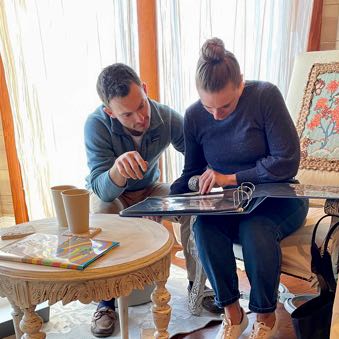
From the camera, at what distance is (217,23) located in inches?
74.9

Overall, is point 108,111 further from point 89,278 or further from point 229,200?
point 89,278

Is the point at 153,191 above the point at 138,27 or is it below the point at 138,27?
below

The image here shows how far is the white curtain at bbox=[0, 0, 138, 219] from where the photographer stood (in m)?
1.83

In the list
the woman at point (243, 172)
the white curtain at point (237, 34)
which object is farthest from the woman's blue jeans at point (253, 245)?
the white curtain at point (237, 34)

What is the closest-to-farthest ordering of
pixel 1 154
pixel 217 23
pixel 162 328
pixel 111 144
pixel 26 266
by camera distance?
pixel 26 266, pixel 162 328, pixel 111 144, pixel 217 23, pixel 1 154

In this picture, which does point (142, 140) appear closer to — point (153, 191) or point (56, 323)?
point (153, 191)

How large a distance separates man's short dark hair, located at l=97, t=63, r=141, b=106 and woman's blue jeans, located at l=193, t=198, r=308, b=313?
513 millimetres

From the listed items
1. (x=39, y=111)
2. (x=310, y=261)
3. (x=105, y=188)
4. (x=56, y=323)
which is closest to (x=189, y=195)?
→ (x=105, y=188)

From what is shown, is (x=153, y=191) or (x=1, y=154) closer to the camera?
(x=153, y=191)

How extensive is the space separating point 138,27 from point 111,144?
31.2 inches

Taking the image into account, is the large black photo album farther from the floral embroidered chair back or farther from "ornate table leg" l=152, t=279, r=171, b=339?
the floral embroidered chair back

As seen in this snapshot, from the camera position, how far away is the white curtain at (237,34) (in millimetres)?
1873

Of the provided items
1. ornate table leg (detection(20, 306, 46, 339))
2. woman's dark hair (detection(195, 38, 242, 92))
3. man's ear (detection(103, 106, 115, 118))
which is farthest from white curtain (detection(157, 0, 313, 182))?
ornate table leg (detection(20, 306, 46, 339))

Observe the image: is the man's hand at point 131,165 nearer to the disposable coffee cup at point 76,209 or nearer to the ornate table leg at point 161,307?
the disposable coffee cup at point 76,209
